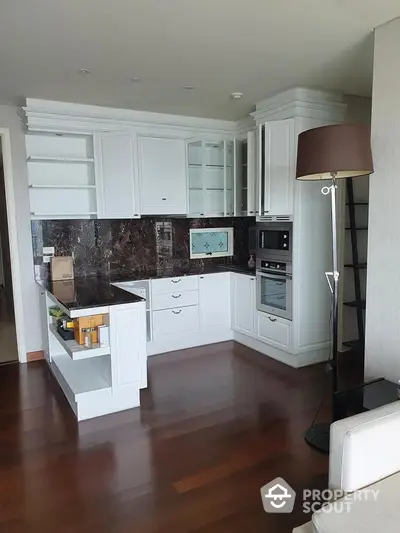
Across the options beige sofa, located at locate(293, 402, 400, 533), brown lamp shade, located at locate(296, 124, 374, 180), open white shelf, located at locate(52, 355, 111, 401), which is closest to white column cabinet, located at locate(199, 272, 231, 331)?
open white shelf, located at locate(52, 355, 111, 401)

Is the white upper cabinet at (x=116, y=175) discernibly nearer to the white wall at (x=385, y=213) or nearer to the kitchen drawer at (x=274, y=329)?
the kitchen drawer at (x=274, y=329)

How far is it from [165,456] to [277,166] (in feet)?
8.71

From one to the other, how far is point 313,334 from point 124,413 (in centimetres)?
197

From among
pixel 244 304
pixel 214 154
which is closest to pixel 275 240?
pixel 244 304

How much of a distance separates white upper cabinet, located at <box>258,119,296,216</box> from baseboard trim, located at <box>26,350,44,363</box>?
2.78m

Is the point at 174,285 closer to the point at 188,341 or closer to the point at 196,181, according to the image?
the point at 188,341

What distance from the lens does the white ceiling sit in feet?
7.41

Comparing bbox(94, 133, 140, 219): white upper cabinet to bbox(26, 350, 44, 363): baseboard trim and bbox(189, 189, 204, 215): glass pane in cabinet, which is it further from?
bbox(26, 350, 44, 363): baseboard trim

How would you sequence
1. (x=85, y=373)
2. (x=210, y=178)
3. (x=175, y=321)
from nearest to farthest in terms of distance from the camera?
1. (x=85, y=373)
2. (x=175, y=321)
3. (x=210, y=178)

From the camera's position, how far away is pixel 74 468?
244cm

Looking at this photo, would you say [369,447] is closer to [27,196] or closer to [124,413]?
[124,413]

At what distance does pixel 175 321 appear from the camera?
449cm

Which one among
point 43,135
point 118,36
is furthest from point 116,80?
point 43,135

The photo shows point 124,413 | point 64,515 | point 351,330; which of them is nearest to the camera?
point 64,515
